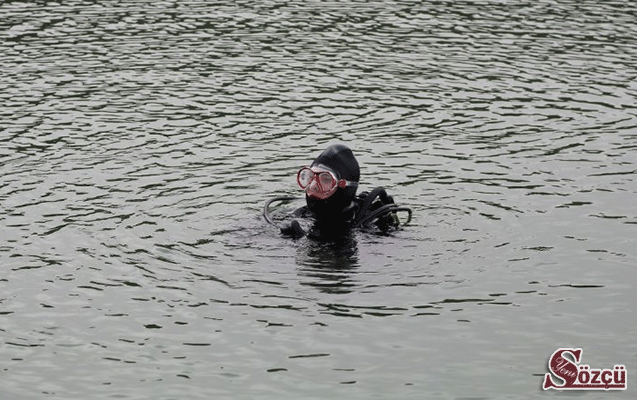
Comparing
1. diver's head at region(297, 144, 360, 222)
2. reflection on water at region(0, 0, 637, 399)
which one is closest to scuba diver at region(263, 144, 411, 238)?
diver's head at region(297, 144, 360, 222)

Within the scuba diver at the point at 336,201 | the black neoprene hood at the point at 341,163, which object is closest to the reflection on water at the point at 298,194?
the scuba diver at the point at 336,201

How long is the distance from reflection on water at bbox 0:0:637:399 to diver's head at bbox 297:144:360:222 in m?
0.56

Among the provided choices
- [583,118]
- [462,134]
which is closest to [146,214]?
[462,134]

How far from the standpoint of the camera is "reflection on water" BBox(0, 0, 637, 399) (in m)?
13.0

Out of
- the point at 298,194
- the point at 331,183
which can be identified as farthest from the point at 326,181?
the point at 298,194

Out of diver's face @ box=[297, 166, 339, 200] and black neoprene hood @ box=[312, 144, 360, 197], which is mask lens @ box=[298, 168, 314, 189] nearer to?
diver's face @ box=[297, 166, 339, 200]

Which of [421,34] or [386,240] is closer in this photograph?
[386,240]

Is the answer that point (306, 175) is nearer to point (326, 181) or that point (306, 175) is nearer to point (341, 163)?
point (326, 181)

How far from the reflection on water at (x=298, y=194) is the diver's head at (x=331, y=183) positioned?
1.83ft

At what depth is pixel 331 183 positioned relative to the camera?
53.5 feet

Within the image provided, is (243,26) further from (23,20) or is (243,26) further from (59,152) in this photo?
(59,152)

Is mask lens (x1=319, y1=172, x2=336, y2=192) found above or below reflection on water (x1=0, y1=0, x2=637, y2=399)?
above

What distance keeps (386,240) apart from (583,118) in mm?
7844

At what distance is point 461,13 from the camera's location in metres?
32.1
